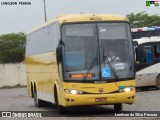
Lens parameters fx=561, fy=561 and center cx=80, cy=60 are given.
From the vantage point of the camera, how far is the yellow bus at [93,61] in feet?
55.9

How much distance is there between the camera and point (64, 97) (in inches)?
677

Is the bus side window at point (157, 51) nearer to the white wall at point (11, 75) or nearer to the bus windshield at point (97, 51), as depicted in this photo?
the bus windshield at point (97, 51)

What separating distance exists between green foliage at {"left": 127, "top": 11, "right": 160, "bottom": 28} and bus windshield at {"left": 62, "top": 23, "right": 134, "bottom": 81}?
2714 inches

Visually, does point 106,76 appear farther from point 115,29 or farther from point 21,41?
point 21,41

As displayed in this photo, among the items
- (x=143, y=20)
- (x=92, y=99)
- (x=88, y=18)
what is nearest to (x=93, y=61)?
(x=92, y=99)

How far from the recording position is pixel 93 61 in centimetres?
1738

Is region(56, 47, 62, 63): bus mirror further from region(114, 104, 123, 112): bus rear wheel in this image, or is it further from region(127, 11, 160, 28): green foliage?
region(127, 11, 160, 28): green foliage

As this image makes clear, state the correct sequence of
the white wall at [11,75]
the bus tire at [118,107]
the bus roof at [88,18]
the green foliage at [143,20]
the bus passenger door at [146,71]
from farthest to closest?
the green foliage at [143,20], the white wall at [11,75], the bus passenger door at [146,71], the bus tire at [118,107], the bus roof at [88,18]

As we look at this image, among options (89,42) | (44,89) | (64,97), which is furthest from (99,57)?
(44,89)

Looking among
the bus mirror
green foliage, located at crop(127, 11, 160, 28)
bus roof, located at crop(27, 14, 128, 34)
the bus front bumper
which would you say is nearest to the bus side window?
bus roof, located at crop(27, 14, 128, 34)

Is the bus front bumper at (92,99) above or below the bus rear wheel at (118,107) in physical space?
above

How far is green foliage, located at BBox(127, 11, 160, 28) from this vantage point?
8681 cm

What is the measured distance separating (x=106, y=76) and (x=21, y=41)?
90.0 m

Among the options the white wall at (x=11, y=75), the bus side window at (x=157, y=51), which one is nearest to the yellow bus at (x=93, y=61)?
the bus side window at (x=157, y=51)
